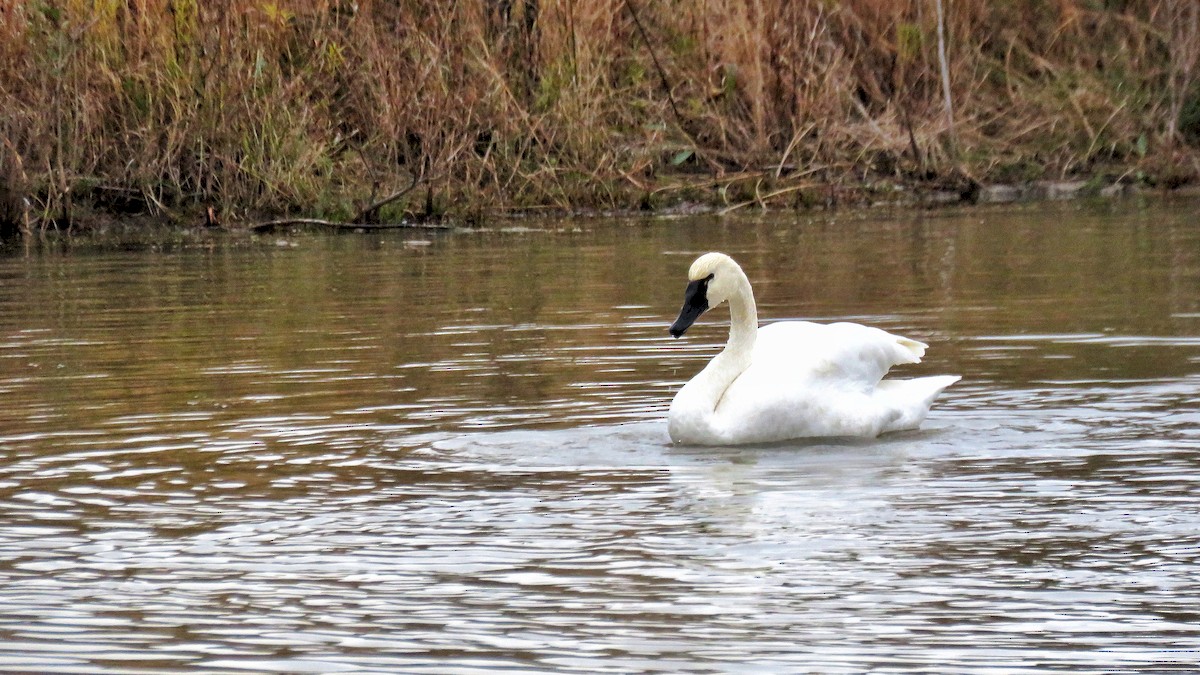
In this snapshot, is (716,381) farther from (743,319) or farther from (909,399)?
(909,399)

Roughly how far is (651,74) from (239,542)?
1461 cm

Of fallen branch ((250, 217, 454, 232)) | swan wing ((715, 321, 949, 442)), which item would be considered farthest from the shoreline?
swan wing ((715, 321, 949, 442))

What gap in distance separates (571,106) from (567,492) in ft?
40.7

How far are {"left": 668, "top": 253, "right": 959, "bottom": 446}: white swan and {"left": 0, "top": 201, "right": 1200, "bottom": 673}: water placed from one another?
4.0 inches

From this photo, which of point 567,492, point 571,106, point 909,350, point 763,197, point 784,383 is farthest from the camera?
point 763,197

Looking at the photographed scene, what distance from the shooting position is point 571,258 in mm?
13500

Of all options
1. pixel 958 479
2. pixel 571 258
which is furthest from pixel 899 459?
pixel 571 258

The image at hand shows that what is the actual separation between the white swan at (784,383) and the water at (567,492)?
0.33 feet

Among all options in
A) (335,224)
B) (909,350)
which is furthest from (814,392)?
(335,224)

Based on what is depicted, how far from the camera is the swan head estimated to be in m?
6.82

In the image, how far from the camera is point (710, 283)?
686cm

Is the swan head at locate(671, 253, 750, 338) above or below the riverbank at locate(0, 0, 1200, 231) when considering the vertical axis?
below

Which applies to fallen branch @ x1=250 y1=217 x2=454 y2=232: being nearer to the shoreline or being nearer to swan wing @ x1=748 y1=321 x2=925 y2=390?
the shoreline

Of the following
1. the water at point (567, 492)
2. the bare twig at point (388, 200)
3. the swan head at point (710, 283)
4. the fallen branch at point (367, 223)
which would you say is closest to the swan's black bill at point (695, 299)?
the swan head at point (710, 283)
